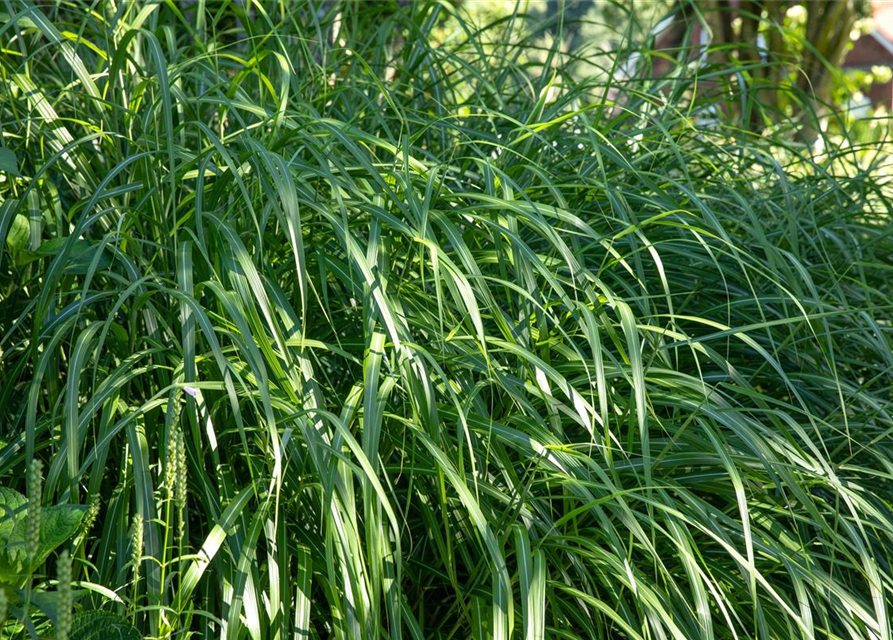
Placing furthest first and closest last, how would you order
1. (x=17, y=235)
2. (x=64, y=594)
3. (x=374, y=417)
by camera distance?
(x=17, y=235), (x=374, y=417), (x=64, y=594)

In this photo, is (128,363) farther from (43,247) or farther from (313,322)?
(313,322)

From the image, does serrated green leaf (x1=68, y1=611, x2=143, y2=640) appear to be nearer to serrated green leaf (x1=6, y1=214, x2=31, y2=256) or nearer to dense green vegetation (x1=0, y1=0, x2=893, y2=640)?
dense green vegetation (x1=0, y1=0, x2=893, y2=640)

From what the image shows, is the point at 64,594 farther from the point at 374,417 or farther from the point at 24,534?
the point at 374,417

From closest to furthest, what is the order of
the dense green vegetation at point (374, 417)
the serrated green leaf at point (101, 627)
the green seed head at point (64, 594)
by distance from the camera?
the green seed head at point (64, 594) → the serrated green leaf at point (101, 627) → the dense green vegetation at point (374, 417)

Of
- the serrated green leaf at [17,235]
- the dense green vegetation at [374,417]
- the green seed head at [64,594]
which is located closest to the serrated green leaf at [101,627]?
the dense green vegetation at [374,417]

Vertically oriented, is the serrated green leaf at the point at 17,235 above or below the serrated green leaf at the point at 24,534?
above

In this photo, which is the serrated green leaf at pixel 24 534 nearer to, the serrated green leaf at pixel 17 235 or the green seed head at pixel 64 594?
the green seed head at pixel 64 594

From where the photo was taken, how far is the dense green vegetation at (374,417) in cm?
123

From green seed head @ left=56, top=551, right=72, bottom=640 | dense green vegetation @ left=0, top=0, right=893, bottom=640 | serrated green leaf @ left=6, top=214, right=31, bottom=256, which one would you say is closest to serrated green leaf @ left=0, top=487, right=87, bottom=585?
dense green vegetation @ left=0, top=0, right=893, bottom=640

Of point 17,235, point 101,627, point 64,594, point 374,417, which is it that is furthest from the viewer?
point 17,235

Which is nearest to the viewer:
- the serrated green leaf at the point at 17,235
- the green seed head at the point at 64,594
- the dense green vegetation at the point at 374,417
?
the green seed head at the point at 64,594

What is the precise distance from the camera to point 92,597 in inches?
48.8

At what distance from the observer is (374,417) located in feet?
4.08

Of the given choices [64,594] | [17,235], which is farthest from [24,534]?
[17,235]
